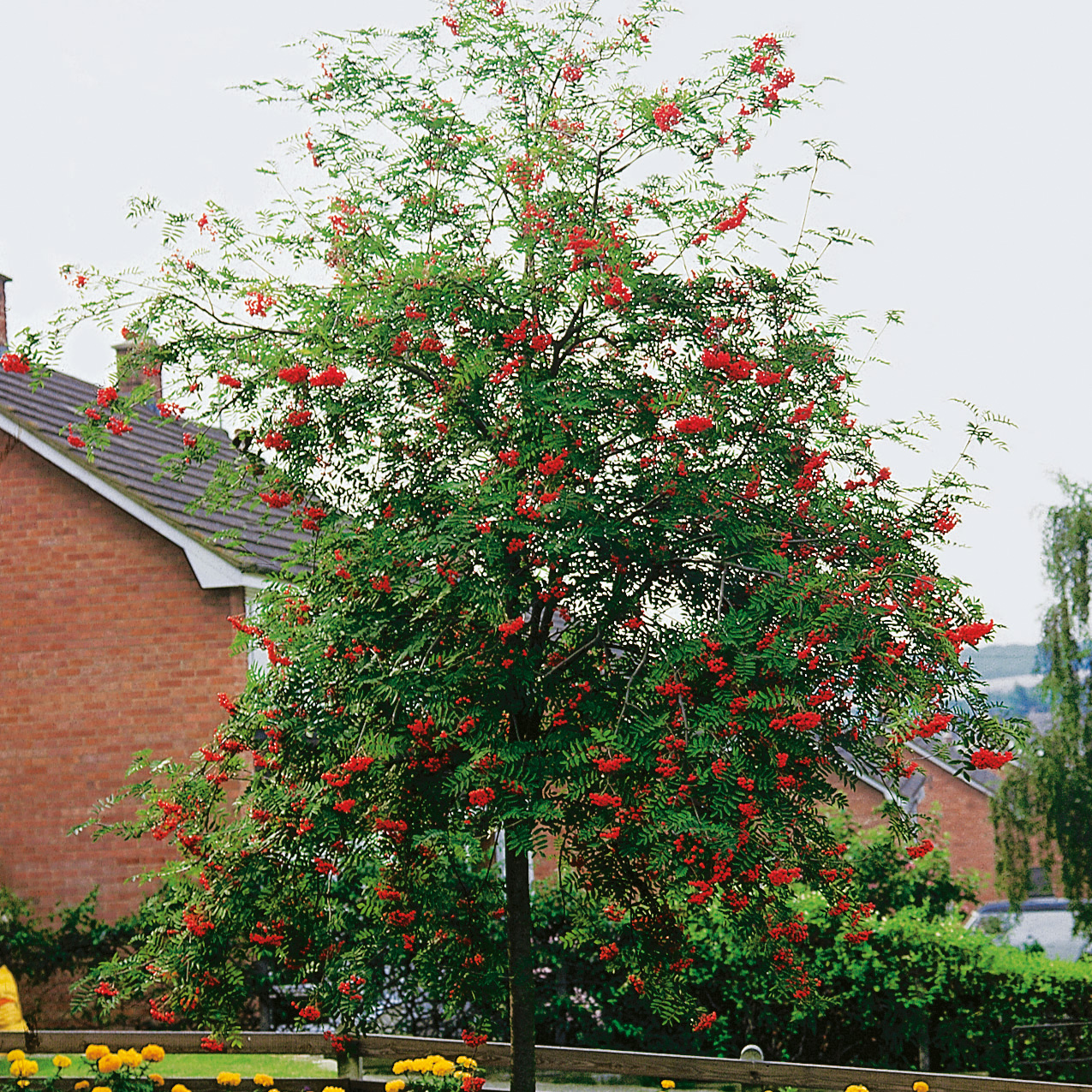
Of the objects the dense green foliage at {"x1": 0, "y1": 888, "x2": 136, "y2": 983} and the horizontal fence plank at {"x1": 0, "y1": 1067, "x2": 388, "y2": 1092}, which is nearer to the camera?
the horizontal fence plank at {"x1": 0, "y1": 1067, "x2": 388, "y2": 1092}

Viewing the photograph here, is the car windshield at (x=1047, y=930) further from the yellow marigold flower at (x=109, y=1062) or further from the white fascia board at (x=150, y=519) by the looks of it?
the yellow marigold flower at (x=109, y=1062)

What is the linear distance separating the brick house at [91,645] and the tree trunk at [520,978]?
702 centimetres

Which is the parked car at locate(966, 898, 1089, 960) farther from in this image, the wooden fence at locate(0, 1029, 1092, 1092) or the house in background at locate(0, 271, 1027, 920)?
the wooden fence at locate(0, 1029, 1092, 1092)

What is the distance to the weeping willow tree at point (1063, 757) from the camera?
21.6 metres

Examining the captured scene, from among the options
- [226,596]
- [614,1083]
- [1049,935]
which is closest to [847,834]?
[614,1083]

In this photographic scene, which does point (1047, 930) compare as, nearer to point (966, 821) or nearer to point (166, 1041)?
point (966, 821)

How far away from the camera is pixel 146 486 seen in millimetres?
14547

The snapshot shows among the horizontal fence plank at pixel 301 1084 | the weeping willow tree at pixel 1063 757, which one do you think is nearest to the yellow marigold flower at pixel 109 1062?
the horizontal fence plank at pixel 301 1084

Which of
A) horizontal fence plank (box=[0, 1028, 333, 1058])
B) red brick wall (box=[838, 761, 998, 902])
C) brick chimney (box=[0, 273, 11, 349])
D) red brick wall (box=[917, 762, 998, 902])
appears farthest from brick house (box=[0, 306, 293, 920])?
red brick wall (box=[917, 762, 998, 902])

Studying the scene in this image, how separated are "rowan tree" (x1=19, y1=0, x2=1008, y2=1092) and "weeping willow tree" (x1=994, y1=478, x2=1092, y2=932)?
16.8m

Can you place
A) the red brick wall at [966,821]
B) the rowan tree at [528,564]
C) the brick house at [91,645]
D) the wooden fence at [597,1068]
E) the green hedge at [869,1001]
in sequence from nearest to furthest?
the rowan tree at [528,564] → the wooden fence at [597,1068] → the green hedge at [869,1001] → the brick house at [91,645] → the red brick wall at [966,821]

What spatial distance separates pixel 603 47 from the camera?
23.9 ft

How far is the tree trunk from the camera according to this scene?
22.8 feet

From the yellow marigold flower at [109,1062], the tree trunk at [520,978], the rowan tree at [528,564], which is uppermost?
the rowan tree at [528,564]
